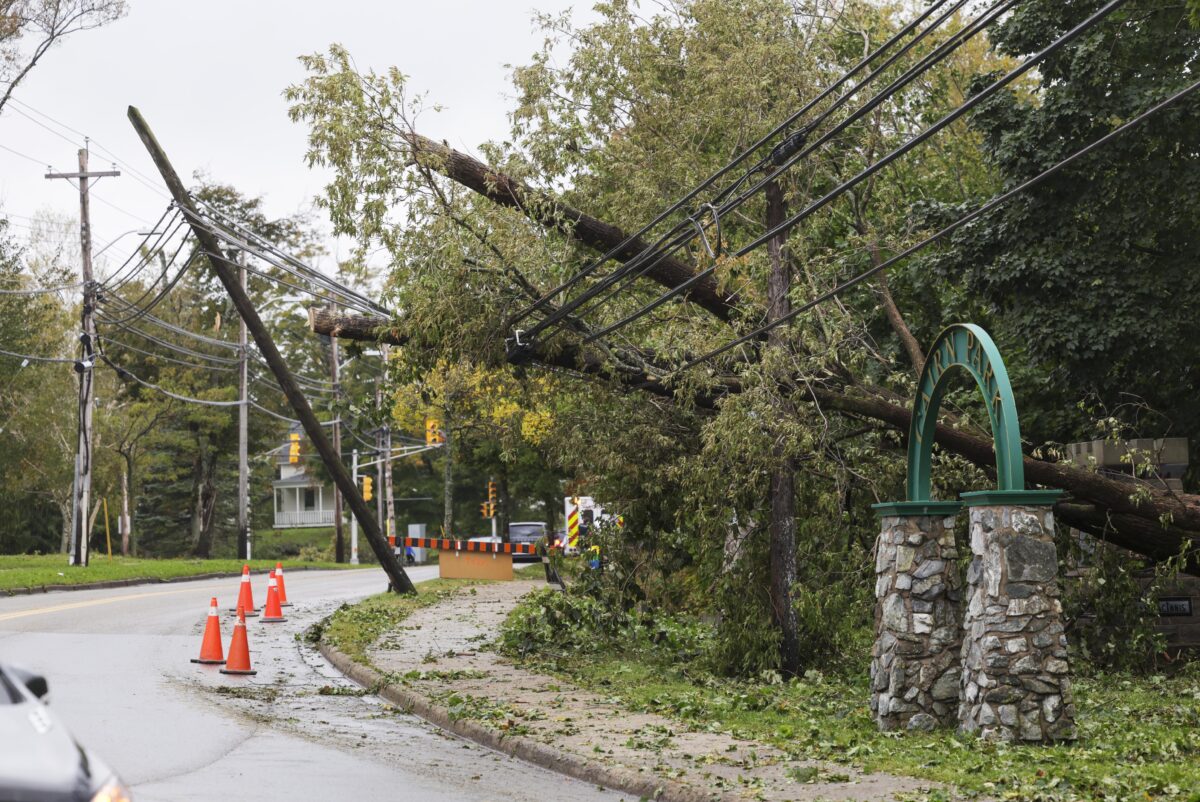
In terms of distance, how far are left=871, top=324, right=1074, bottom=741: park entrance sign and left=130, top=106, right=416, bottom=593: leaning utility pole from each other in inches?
550

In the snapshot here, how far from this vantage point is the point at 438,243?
1486 centimetres

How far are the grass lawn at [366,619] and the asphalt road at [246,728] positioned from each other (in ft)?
1.57

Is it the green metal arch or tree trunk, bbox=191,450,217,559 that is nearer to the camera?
the green metal arch

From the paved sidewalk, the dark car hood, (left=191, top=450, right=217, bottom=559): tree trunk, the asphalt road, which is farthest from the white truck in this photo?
(left=191, top=450, right=217, bottom=559): tree trunk

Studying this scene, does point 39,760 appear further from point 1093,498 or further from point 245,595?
point 245,595

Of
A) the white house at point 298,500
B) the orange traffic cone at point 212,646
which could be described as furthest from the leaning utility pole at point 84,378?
the white house at point 298,500

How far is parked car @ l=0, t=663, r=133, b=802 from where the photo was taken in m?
3.67

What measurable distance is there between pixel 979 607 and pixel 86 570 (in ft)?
90.5

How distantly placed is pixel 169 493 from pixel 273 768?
6196 cm

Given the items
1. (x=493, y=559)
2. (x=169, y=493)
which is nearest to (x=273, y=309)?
(x=169, y=493)

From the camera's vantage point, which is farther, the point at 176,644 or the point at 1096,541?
the point at 176,644

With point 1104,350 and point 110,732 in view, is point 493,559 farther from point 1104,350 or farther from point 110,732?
point 110,732

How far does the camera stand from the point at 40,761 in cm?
385

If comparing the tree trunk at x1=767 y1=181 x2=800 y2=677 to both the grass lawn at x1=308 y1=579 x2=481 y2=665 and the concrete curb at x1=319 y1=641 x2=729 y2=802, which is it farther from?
the grass lawn at x1=308 y1=579 x2=481 y2=665
